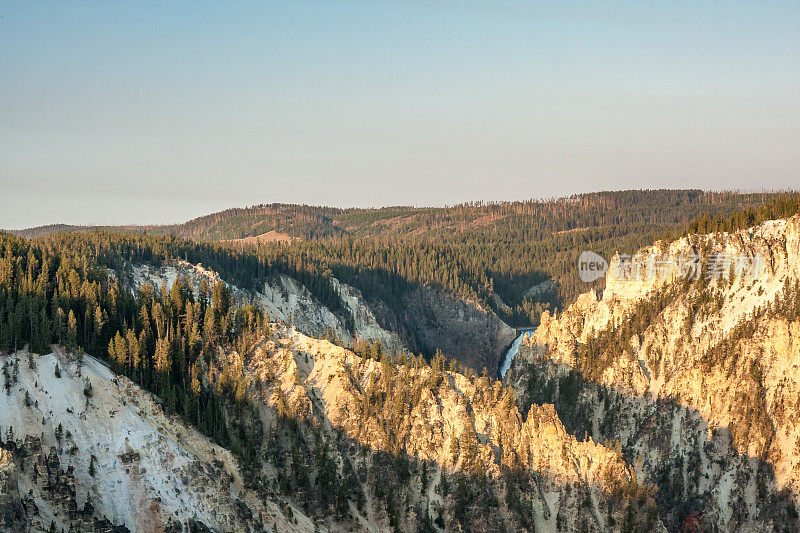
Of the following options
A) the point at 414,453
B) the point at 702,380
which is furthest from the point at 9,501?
the point at 702,380

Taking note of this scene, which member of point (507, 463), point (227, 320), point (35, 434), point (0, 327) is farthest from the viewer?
point (227, 320)

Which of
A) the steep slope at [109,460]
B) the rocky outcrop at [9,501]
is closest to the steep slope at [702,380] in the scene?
the steep slope at [109,460]

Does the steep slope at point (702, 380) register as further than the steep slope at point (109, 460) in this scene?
Yes

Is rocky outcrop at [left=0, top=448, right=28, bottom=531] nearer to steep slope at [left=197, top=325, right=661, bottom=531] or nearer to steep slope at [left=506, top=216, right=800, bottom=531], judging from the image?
steep slope at [left=197, top=325, right=661, bottom=531]

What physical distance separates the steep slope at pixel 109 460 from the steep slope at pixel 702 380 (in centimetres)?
5487

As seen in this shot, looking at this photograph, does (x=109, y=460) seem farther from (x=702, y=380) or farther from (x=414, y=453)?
(x=702, y=380)

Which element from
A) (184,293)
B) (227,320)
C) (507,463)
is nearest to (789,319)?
(507,463)

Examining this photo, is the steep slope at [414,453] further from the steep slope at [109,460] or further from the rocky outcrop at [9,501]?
the rocky outcrop at [9,501]

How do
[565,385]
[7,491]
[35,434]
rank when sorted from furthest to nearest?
[565,385]
[35,434]
[7,491]

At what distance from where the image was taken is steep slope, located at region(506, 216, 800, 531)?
389 ft

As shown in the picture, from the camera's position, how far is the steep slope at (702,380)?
118 metres

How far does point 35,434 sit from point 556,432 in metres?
59.4

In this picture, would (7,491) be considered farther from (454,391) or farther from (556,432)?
(556,432)

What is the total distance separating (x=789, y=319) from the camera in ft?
407
